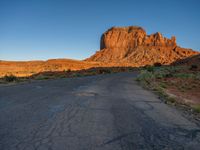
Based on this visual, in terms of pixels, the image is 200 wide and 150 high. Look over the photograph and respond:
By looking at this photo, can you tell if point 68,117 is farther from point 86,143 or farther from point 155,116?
point 155,116

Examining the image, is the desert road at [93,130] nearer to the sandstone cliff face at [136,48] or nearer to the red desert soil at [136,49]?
the red desert soil at [136,49]

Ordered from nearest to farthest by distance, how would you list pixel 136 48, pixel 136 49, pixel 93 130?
pixel 93 130
pixel 136 49
pixel 136 48

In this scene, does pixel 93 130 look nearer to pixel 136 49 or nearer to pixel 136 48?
pixel 136 49

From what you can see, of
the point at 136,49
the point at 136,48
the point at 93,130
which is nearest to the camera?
the point at 93,130

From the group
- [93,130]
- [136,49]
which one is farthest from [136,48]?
[93,130]

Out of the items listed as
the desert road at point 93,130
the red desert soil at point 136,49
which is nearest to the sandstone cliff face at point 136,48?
the red desert soil at point 136,49

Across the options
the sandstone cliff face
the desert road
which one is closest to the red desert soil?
the sandstone cliff face

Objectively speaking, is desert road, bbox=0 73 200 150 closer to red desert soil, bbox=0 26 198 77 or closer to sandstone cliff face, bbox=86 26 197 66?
red desert soil, bbox=0 26 198 77

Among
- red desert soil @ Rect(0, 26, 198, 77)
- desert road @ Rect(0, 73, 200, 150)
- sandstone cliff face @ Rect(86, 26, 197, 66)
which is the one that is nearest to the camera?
desert road @ Rect(0, 73, 200, 150)

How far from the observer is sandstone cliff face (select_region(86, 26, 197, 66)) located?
115 meters

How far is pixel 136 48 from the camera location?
13100 centimetres

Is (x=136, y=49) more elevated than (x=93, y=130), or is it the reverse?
(x=136, y=49)

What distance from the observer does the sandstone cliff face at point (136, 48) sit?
11481 cm

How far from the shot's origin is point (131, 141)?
13.4 ft
